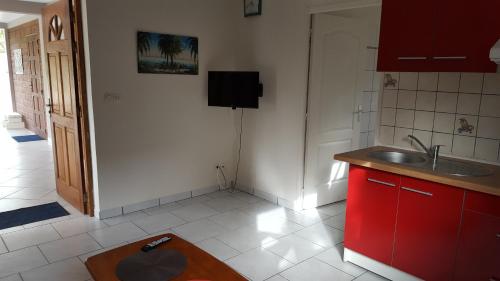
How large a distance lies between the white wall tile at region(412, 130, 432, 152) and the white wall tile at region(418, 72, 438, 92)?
33 centimetres

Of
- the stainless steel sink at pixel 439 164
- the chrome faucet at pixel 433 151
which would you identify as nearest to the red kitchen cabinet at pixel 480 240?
the stainless steel sink at pixel 439 164

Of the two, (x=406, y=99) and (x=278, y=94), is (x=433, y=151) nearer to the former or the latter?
(x=406, y=99)

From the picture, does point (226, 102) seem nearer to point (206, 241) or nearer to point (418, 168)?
point (206, 241)

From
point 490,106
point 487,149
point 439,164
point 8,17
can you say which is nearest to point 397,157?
point 439,164

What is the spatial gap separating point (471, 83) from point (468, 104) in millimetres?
147

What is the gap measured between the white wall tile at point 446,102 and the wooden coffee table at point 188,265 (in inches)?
77.5

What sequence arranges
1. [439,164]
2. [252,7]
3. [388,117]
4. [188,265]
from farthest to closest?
[252,7]
[388,117]
[439,164]
[188,265]

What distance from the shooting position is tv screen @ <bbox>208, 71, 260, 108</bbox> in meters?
3.83

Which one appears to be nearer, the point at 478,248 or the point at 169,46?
the point at 478,248

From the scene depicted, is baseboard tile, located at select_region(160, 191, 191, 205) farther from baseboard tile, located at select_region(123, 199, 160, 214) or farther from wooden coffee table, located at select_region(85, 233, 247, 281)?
wooden coffee table, located at select_region(85, 233, 247, 281)

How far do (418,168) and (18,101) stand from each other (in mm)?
9555

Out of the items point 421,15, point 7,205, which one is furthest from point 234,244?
point 7,205

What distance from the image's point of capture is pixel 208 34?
4055 millimetres

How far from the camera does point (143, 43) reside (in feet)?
11.6
